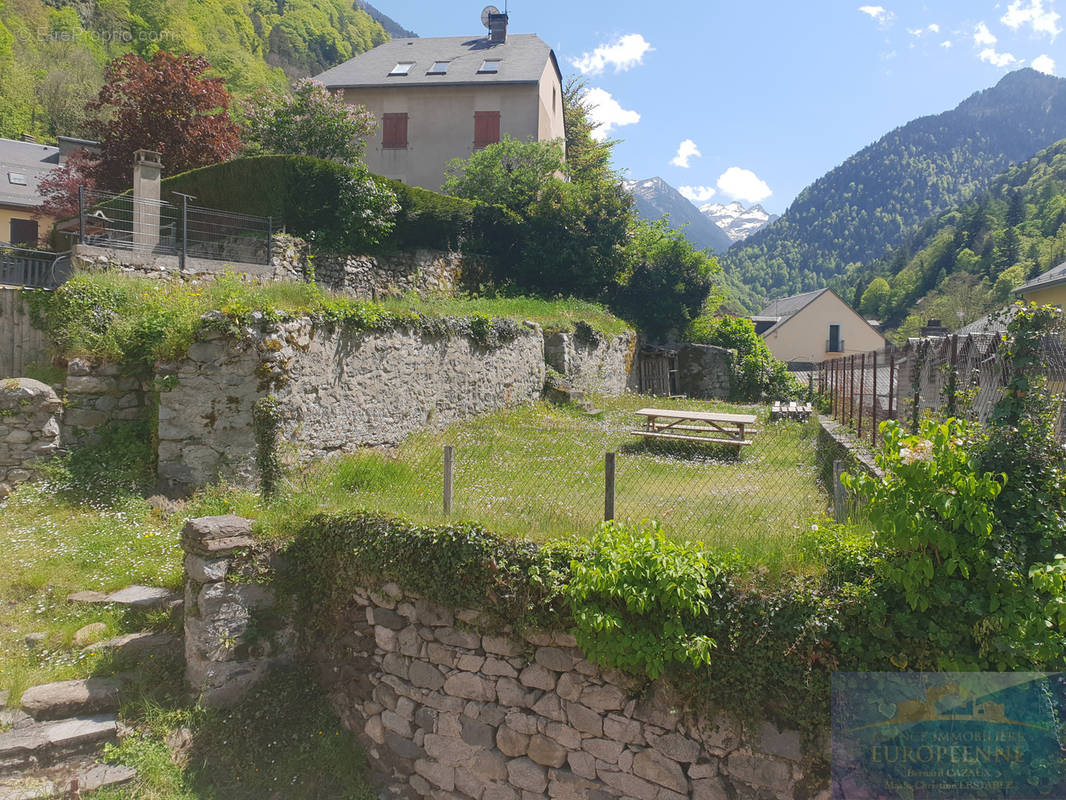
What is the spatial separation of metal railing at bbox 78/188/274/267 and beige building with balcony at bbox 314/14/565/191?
40.6 feet

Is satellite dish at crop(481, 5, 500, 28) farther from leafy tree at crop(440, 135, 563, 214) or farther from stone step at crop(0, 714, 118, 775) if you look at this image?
stone step at crop(0, 714, 118, 775)

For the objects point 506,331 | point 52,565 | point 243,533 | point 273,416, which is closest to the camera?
point 243,533

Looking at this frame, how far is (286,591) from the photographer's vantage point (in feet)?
19.9

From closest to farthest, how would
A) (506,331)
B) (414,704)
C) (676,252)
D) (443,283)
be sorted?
1. (414,704)
2. (506,331)
3. (443,283)
4. (676,252)

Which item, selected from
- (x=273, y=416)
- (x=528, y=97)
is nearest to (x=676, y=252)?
(x=528, y=97)

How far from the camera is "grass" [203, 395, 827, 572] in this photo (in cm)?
505

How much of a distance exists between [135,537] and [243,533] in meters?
2.27

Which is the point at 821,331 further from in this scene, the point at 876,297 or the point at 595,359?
the point at 876,297

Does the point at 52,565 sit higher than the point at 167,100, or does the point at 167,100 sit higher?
the point at 167,100

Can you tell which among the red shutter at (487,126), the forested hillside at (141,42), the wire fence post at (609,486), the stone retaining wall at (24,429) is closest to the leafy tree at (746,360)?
the red shutter at (487,126)

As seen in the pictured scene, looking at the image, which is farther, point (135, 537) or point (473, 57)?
point (473, 57)

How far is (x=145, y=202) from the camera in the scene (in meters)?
11.2

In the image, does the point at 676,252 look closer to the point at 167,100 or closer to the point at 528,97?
the point at 528,97

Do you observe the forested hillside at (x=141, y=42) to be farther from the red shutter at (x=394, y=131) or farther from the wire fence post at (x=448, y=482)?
the wire fence post at (x=448, y=482)
